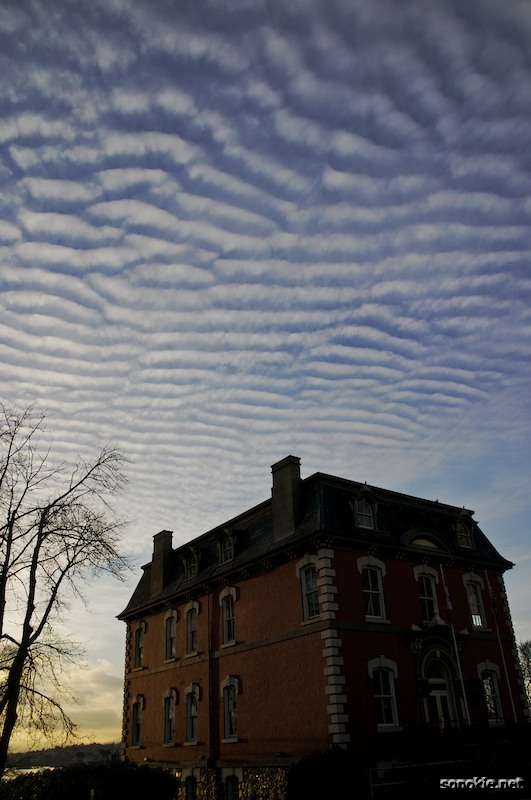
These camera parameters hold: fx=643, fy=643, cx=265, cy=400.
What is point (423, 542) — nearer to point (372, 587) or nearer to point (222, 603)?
point (372, 587)

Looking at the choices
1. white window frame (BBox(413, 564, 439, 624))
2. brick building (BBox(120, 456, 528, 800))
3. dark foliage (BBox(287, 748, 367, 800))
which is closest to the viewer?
dark foliage (BBox(287, 748, 367, 800))

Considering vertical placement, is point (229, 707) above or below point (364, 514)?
below

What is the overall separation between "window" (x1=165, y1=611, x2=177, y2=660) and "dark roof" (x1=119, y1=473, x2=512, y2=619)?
110cm

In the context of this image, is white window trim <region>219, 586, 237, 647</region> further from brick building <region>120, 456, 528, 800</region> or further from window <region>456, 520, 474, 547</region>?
window <region>456, 520, 474, 547</region>

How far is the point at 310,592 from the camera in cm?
2448

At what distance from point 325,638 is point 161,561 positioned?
15312 millimetres

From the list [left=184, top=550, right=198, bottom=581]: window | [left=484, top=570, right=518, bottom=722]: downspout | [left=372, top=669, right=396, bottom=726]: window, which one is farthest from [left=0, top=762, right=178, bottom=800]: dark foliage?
[left=484, top=570, right=518, bottom=722]: downspout

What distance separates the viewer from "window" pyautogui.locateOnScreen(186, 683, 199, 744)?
2947 cm

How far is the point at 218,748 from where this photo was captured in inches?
1081

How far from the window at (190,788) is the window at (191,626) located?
526cm

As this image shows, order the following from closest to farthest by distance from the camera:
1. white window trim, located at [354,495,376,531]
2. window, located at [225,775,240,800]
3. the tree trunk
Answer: the tree trunk, window, located at [225,775,240,800], white window trim, located at [354,495,376,531]

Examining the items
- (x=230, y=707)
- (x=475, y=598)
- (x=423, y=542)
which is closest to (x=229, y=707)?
(x=230, y=707)

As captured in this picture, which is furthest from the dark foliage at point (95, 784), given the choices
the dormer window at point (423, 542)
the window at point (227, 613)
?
the dormer window at point (423, 542)

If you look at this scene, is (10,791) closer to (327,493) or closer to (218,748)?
(218,748)
